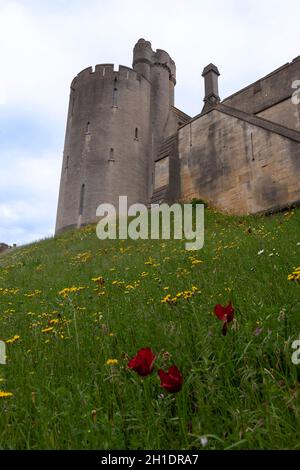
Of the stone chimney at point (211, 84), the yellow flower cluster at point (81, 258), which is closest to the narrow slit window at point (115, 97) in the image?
the stone chimney at point (211, 84)

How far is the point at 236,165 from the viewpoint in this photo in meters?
15.0

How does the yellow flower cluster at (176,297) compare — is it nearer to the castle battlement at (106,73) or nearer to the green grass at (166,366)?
the green grass at (166,366)

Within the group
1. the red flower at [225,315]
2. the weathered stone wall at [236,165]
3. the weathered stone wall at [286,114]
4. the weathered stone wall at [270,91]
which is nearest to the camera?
the red flower at [225,315]

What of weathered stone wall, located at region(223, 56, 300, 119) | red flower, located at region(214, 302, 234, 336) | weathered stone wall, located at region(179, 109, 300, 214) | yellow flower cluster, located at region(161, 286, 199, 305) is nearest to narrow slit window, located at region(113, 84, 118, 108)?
weathered stone wall, located at region(223, 56, 300, 119)

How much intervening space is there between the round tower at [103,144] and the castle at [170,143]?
0.26ft

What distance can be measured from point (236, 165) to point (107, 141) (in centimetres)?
1635

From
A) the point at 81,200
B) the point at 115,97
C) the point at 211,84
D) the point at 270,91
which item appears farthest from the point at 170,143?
the point at 115,97

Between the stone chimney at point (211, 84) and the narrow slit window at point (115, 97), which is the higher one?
the narrow slit window at point (115, 97)

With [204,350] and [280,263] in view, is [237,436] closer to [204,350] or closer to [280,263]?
[204,350]

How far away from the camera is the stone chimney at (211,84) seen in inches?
817

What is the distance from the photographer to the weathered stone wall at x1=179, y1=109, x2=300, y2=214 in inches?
515

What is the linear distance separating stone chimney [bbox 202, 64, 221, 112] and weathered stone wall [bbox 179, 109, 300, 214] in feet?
13.1

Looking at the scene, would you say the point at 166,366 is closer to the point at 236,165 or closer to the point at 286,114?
the point at 236,165

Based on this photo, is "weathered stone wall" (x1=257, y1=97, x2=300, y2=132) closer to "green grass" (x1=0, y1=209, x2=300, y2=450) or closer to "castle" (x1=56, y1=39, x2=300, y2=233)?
"castle" (x1=56, y1=39, x2=300, y2=233)
